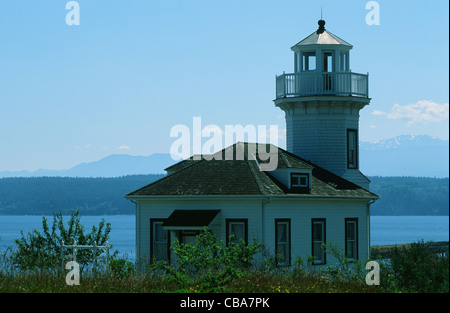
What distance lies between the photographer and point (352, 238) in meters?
35.0

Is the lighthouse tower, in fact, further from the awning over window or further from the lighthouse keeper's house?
the awning over window

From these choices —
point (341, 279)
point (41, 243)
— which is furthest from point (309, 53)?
point (341, 279)

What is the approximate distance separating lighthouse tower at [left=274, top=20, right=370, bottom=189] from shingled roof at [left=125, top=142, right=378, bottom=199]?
2508mm

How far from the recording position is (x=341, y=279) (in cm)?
2200

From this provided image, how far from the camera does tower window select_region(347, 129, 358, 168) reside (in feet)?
129

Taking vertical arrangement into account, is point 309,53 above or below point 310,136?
above

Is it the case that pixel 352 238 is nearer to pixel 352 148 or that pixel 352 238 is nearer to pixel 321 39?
pixel 352 148

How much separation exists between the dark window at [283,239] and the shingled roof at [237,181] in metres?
1.15

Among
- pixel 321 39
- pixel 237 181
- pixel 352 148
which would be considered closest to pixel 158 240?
pixel 237 181

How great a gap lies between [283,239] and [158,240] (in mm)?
4906
